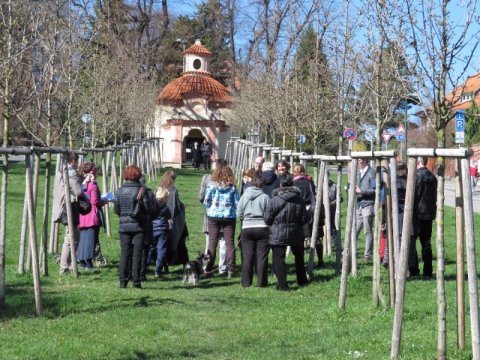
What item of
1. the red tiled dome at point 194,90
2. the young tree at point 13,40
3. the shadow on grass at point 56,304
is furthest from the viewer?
the red tiled dome at point 194,90

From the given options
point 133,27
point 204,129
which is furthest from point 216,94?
point 133,27

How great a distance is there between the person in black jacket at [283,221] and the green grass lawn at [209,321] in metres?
0.43

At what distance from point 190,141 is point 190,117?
3.14m

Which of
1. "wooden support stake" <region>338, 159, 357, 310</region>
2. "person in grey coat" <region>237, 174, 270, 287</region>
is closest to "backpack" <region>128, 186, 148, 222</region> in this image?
"person in grey coat" <region>237, 174, 270, 287</region>

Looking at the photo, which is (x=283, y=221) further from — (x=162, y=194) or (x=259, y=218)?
(x=162, y=194)

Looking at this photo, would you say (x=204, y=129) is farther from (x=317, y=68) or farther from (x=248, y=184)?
(x=248, y=184)

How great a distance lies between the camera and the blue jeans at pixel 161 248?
43.8ft

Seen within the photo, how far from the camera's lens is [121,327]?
8828mm

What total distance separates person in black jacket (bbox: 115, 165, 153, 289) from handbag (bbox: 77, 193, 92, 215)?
3.57 feet

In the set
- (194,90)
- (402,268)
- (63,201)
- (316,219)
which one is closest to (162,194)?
(63,201)

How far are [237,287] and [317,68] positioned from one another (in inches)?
552

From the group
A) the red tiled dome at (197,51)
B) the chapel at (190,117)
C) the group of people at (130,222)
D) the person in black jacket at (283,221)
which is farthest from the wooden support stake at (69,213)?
the red tiled dome at (197,51)

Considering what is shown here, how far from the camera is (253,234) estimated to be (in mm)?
12594

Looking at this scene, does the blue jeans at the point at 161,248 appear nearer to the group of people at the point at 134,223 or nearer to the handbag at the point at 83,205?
the group of people at the point at 134,223
